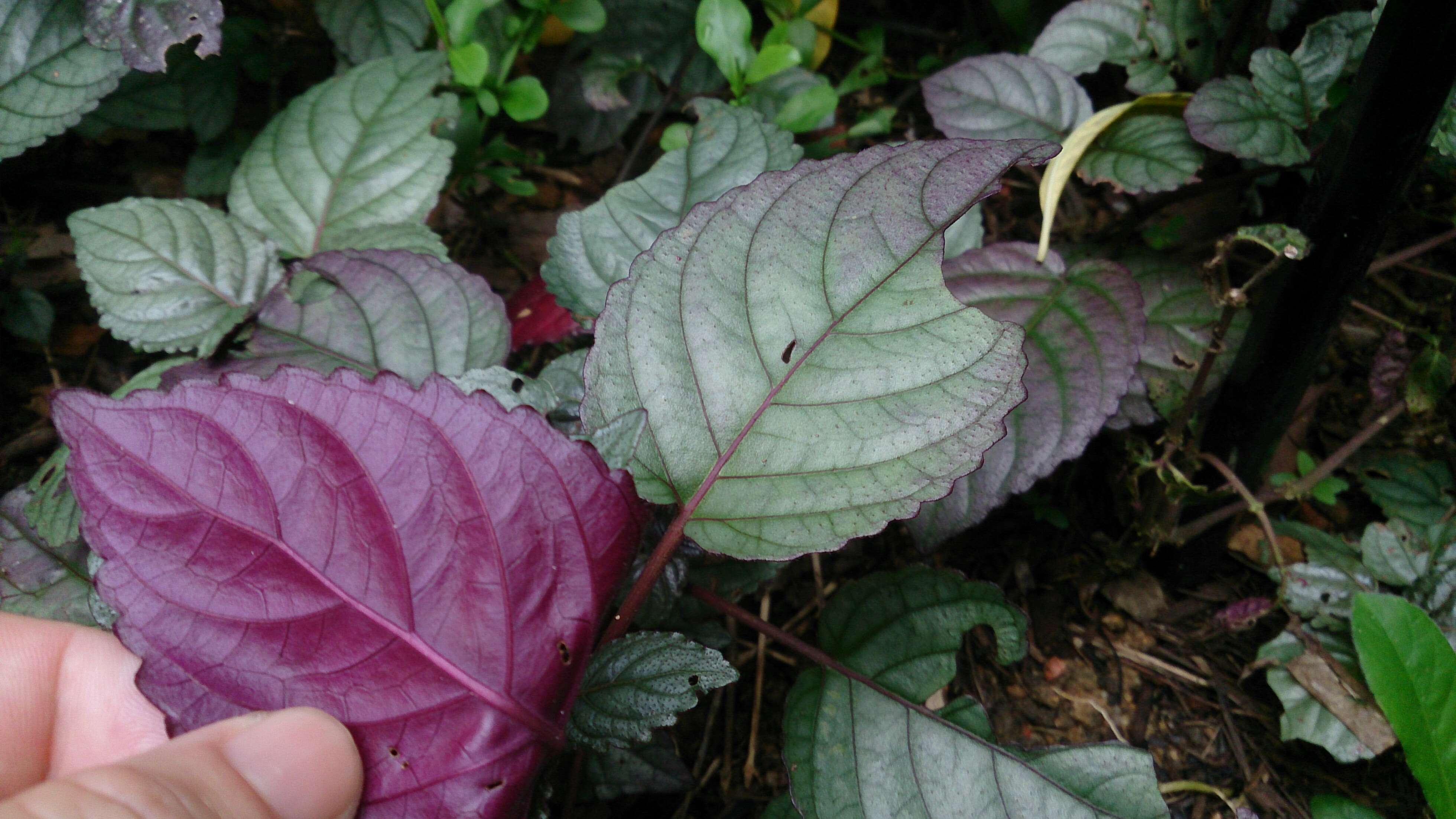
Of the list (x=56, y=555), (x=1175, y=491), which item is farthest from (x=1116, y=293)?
(x=56, y=555)

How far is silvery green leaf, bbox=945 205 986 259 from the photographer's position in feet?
4.18

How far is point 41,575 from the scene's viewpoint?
1.05m

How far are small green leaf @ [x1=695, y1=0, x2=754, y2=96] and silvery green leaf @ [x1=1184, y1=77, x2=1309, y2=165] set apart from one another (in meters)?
0.67

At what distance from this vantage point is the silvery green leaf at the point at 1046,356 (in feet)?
3.42

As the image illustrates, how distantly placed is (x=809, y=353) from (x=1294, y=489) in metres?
0.89

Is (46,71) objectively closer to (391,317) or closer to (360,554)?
(391,317)

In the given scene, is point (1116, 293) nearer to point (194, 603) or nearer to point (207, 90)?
point (194, 603)

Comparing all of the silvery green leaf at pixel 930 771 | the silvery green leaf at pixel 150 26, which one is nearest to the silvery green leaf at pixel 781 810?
the silvery green leaf at pixel 930 771

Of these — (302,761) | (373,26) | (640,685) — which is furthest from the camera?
(373,26)

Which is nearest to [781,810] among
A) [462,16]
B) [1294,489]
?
[1294,489]

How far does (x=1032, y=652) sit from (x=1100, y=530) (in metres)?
0.24

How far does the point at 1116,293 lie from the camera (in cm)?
115

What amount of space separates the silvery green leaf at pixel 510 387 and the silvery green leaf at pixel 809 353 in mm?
105

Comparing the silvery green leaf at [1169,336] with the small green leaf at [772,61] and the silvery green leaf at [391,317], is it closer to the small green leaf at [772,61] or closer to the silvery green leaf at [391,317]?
the small green leaf at [772,61]
